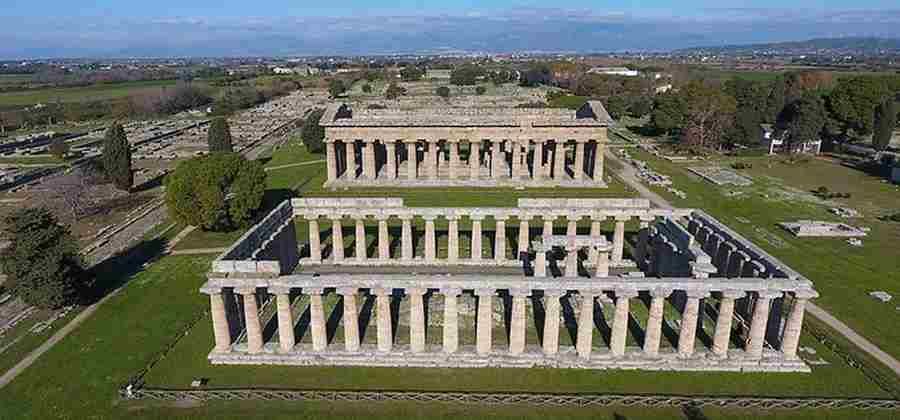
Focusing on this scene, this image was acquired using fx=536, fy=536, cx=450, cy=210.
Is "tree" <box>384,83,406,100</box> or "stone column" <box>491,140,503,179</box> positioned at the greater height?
"tree" <box>384,83,406,100</box>

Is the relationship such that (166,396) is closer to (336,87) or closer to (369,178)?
(369,178)

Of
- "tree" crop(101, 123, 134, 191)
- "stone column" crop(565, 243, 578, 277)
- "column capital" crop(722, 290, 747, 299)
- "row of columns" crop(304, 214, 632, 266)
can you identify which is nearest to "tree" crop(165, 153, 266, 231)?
"row of columns" crop(304, 214, 632, 266)

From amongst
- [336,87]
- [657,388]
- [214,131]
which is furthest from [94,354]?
[336,87]

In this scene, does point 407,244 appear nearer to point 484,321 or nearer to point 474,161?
point 484,321

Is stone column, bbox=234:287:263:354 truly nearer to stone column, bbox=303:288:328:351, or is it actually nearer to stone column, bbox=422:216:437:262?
stone column, bbox=303:288:328:351

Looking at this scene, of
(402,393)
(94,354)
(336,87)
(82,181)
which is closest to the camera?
(402,393)

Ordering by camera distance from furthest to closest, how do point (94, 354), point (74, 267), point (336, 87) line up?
point (336, 87), point (74, 267), point (94, 354)

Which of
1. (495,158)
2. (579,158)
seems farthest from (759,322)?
(495,158)
